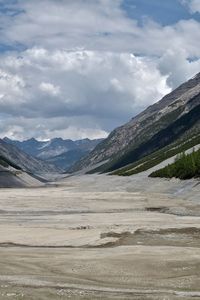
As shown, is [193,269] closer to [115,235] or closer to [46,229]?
[115,235]

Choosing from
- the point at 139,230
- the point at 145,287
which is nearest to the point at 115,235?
the point at 139,230

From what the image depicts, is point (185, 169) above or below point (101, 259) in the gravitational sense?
above

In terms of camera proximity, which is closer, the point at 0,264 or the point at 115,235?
the point at 0,264

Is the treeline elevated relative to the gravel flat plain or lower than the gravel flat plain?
elevated

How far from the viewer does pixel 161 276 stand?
3027cm

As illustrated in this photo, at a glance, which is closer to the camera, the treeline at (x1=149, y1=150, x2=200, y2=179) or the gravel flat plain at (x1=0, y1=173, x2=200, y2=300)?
the gravel flat plain at (x1=0, y1=173, x2=200, y2=300)

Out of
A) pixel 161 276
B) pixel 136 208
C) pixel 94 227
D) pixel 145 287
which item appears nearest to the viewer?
pixel 145 287

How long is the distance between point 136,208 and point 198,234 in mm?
38918

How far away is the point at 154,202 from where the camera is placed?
98.2m

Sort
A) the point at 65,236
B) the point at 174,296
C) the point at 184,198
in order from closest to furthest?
the point at 174,296, the point at 65,236, the point at 184,198

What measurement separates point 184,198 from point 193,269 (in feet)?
244

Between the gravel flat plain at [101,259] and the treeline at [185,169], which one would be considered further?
the treeline at [185,169]

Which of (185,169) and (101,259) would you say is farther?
(185,169)

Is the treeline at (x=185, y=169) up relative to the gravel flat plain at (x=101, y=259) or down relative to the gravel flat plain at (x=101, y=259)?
up
